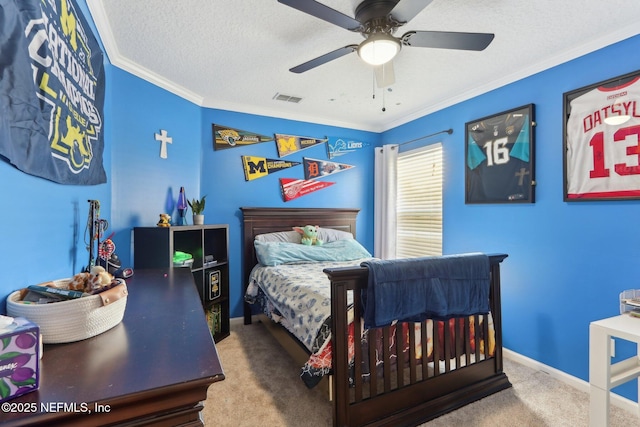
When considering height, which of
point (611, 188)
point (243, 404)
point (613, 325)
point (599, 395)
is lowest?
point (243, 404)

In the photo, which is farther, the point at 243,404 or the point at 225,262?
the point at 225,262

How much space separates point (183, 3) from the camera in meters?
1.78

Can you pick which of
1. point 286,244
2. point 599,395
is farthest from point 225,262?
point 599,395

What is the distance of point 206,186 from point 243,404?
7.16 feet

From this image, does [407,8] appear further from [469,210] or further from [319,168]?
[319,168]

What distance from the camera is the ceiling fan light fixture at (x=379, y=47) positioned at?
1699 mm

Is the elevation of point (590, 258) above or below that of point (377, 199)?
below

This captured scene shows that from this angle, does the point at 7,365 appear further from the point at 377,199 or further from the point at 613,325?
the point at 377,199

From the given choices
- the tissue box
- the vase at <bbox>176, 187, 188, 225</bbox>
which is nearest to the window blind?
the vase at <bbox>176, 187, 188, 225</bbox>

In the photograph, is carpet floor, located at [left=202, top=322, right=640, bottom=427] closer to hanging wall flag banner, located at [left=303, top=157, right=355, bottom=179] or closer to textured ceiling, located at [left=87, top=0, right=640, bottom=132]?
hanging wall flag banner, located at [left=303, top=157, right=355, bottom=179]

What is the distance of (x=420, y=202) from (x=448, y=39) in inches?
86.5

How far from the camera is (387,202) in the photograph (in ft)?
13.0

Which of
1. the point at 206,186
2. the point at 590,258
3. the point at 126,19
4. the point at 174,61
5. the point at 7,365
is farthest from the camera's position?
the point at 206,186

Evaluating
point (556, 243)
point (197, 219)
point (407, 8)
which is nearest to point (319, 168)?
point (197, 219)
